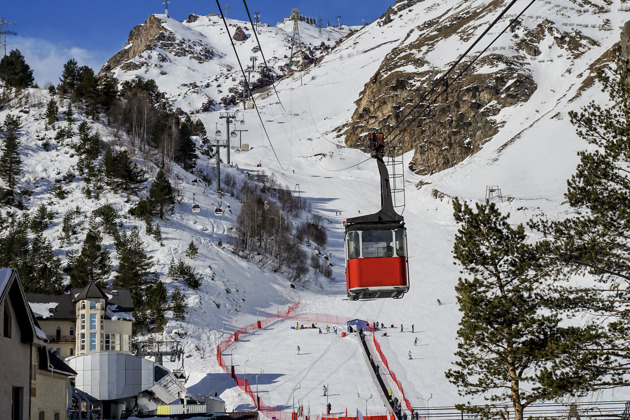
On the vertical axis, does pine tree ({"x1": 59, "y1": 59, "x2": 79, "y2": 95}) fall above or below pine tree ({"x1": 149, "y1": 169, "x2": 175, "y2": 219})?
above

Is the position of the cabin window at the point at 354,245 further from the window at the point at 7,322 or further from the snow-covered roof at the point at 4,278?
the window at the point at 7,322

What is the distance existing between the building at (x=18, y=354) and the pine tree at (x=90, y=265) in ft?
116

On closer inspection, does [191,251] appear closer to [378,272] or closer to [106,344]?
[106,344]

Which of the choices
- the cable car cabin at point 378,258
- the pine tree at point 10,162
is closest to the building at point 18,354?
the cable car cabin at point 378,258

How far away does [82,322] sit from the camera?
165 feet

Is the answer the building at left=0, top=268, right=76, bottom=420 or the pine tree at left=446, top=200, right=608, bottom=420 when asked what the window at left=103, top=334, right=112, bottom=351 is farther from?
the pine tree at left=446, top=200, right=608, bottom=420

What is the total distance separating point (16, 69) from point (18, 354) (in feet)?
317

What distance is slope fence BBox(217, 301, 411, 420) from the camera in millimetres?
38031

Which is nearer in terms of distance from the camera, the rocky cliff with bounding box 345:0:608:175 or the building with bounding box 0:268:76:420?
the building with bounding box 0:268:76:420

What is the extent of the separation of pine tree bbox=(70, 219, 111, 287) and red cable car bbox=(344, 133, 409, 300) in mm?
42075

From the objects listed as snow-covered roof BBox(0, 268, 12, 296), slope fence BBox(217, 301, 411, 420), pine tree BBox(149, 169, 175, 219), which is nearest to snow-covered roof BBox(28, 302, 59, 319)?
slope fence BBox(217, 301, 411, 420)

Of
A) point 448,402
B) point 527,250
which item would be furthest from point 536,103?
point 527,250

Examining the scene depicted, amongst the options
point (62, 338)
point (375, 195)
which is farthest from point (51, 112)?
point (375, 195)

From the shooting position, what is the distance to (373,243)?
22.6 m
